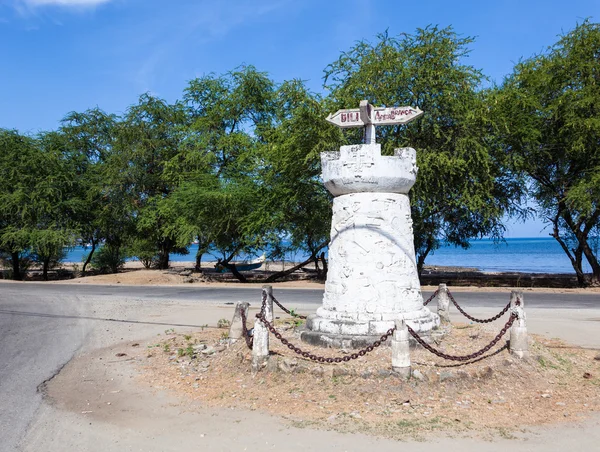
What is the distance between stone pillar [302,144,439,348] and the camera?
7.83 meters

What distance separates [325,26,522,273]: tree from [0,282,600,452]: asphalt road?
442cm

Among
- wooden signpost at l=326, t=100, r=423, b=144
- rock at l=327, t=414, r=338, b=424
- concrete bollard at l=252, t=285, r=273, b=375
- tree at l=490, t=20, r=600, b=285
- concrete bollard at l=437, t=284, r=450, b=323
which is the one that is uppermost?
tree at l=490, t=20, r=600, b=285

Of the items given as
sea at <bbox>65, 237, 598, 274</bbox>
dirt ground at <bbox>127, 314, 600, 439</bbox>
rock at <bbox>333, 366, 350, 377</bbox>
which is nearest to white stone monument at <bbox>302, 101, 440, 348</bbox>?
dirt ground at <bbox>127, 314, 600, 439</bbox>

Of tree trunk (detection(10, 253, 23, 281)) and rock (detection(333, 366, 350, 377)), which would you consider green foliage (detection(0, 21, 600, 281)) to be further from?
rock (detection(333, 366, 350, 377))

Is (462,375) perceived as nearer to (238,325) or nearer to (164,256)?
(238,325)

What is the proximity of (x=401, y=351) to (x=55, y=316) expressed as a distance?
11127mm

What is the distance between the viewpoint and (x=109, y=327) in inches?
490

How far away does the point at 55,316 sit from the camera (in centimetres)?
1427

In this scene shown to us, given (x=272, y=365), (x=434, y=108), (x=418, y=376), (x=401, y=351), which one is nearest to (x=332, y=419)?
(x=401, y=351)

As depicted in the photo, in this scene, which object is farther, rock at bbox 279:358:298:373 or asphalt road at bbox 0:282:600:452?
rock at bbox 279:358:298:373

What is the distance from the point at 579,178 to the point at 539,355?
54.9 ft

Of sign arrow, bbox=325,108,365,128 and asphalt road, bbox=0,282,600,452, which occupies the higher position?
sign arrow, bbox=325,108,365,128

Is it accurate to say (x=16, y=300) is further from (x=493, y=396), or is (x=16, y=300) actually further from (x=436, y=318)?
(x=493, y=396)

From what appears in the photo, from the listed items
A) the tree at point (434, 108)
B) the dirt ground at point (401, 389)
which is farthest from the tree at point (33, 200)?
the dirt ground at point (401, 389)
